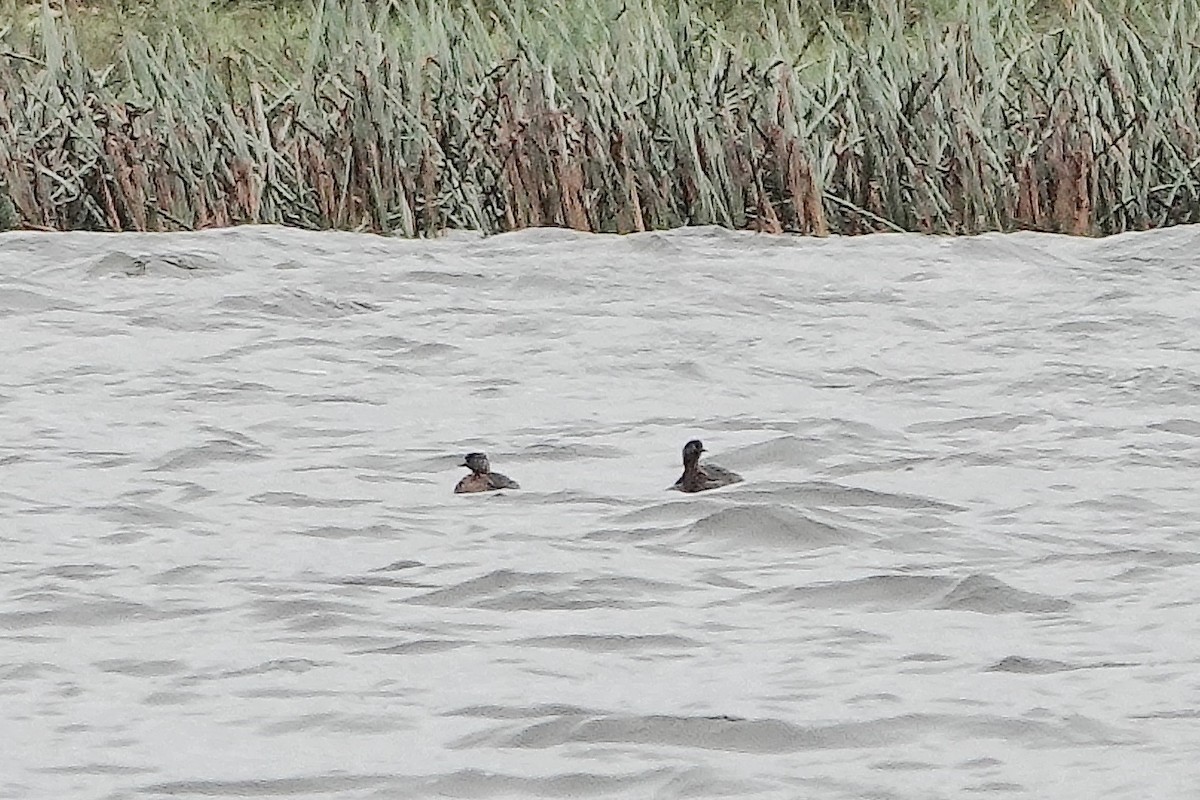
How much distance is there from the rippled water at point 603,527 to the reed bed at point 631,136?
1.71ft

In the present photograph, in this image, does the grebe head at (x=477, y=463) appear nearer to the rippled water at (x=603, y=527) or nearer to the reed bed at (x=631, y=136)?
the rippled water at (x=603, y=527)

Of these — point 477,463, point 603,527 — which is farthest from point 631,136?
point 603,527

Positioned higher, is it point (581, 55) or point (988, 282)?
point (581, 55)

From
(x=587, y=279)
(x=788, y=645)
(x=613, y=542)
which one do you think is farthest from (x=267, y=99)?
(x=788, y=645)

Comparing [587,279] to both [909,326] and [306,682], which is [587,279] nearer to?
[909,326]

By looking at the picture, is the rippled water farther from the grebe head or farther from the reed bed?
the reed bed

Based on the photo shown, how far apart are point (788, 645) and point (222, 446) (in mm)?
2280

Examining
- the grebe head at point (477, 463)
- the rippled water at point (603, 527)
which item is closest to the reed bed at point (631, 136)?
the rippled water at point (603, 527)

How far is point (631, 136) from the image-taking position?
9602 millimetres

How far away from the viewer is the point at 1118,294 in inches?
328

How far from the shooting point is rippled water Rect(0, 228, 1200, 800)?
3656mm

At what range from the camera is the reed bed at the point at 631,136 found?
9.50 meters

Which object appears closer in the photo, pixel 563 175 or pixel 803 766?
pixel 803 766

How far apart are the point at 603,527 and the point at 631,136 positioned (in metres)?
4.57
